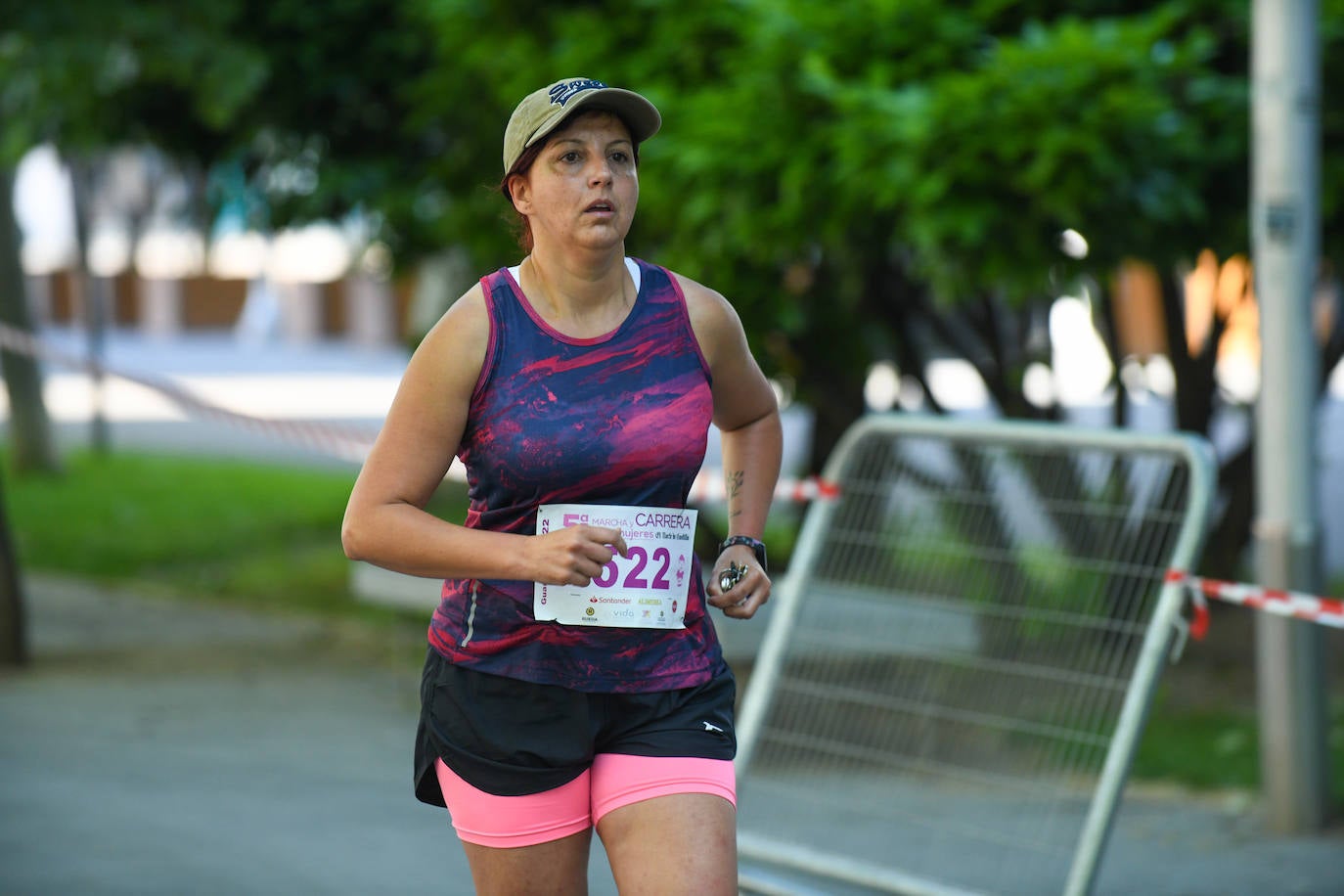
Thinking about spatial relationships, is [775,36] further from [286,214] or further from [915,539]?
[286,214]

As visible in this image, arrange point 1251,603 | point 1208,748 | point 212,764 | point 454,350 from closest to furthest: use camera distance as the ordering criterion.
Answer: point 454,350
point 1251,603
point 212,764
point 1208,748

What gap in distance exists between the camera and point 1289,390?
6.00 metres

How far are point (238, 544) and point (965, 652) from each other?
8.78 m

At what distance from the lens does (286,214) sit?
1038cm

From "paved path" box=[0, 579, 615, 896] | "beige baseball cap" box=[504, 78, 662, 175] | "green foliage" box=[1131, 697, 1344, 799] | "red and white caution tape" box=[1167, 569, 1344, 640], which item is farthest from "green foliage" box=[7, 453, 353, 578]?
"beige baseball cap" box=[504, 78, 662, 175]

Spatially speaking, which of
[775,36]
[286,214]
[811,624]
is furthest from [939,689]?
[286,214]

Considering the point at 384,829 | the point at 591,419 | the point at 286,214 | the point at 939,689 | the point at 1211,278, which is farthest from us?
the point at 286,214

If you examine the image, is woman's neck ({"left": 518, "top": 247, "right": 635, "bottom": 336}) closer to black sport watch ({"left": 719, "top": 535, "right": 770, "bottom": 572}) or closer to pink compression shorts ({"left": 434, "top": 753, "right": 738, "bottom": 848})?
black sport watch ({"left": 719, "top": 535, "right": 770, "bottom": 572})

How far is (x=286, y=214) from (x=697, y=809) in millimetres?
7788

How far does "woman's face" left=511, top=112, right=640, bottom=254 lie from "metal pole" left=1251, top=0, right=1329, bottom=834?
3.48m

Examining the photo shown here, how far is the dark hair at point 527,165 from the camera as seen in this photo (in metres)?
3.08

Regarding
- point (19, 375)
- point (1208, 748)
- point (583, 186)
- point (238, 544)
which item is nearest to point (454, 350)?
point (583, 186)

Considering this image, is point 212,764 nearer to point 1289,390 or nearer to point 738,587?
point 1289,390

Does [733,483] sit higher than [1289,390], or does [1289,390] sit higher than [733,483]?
[733,483]
